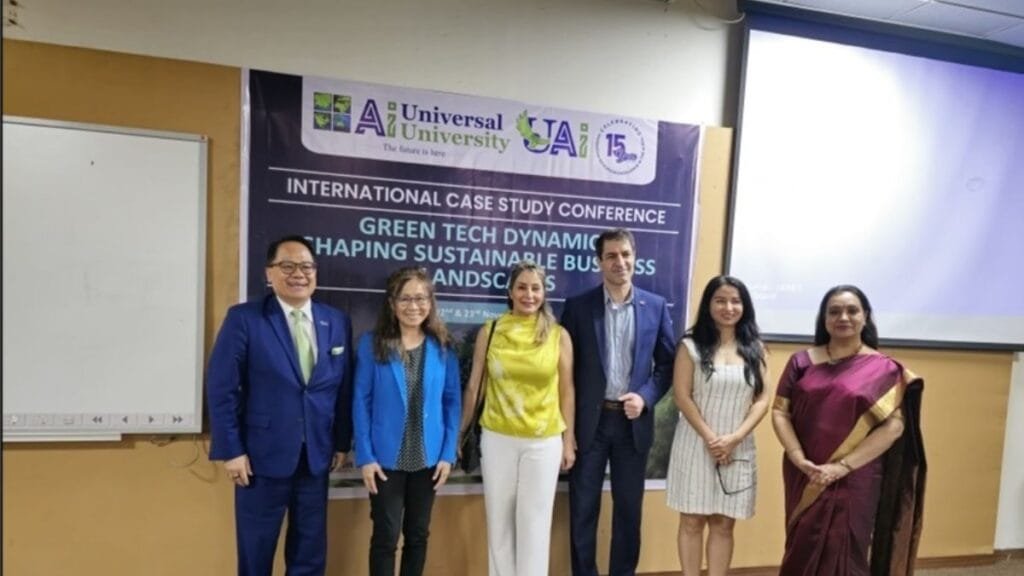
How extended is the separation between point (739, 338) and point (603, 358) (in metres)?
0.53

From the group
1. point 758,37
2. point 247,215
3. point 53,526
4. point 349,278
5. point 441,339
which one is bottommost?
point 53,526

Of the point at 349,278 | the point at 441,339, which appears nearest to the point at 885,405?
the point at 441,339

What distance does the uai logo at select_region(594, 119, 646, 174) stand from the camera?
266 cm

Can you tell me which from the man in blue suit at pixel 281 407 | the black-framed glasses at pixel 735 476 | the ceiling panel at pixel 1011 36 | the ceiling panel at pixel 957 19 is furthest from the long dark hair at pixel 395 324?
the ceiling panel at pixel 1011 36

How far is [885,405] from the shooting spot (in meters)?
2.16

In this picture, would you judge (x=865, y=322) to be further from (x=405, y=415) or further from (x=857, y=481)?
(x=405, y=415)

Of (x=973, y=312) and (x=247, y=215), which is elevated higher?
(x=247, y=215)

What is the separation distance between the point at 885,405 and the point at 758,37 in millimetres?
1680

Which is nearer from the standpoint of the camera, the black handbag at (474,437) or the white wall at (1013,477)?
the black handbag at (474,437)

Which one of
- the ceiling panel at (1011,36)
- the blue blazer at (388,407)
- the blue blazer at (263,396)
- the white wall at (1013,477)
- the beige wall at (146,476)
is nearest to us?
the blue blazer at (263,396)

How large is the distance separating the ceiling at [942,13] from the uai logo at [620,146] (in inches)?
33.3

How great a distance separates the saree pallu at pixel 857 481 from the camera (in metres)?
2.17

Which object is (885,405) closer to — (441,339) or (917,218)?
(917,218)

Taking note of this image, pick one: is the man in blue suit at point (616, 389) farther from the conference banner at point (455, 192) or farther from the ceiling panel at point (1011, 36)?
the ceiling panel at point (1011, 36)
